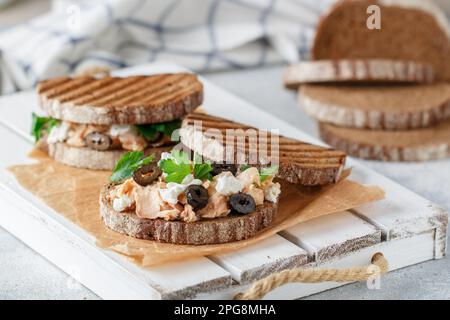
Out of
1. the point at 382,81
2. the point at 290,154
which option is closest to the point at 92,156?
the point at 290,154

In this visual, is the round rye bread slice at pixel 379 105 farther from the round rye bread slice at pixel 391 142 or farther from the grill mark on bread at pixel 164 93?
the grill mark on bread at pixel 164 93

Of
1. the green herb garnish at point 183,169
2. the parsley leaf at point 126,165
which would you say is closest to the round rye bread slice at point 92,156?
the parsley leaf at point 126,165

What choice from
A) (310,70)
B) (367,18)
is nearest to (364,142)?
(310,70)

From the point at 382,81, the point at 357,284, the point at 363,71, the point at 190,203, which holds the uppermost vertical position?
the point at 190,203

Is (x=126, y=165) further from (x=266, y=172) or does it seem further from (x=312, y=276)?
(x=312, y=276)

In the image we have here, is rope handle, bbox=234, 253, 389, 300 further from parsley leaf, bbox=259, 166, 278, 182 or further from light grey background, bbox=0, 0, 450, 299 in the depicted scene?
parsley leaf, bbox=259, 166, 278, 182
